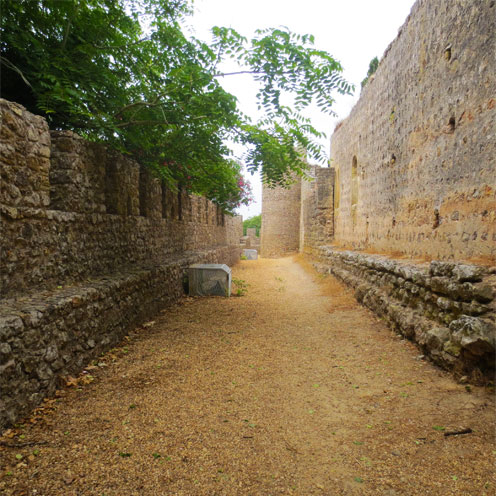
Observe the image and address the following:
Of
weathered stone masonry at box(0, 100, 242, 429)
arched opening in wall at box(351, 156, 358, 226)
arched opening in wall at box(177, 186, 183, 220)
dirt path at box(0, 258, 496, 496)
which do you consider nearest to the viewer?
dirt path at box(0, 258, 496, 496)

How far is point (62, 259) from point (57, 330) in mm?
1012

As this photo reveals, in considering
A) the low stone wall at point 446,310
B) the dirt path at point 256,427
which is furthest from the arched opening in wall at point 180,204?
A: the low stone wall at point 446,310

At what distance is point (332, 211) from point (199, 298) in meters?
7.66

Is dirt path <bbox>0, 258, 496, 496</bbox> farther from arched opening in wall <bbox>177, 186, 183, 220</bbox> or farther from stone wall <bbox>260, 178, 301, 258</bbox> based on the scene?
stone wall <bbox>260, 178, 301, 258</bbox>

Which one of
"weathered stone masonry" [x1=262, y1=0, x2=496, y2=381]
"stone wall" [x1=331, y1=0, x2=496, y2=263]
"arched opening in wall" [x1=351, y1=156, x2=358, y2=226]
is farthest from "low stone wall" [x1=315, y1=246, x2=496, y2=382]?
"arched opening in wall" [x1=351, y1=156, x2=358, y2=226]

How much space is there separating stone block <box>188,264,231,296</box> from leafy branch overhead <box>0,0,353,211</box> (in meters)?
2.30

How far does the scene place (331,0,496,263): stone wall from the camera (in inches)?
146

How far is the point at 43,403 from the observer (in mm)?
2490

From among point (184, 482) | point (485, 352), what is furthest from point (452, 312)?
point (184, 482)

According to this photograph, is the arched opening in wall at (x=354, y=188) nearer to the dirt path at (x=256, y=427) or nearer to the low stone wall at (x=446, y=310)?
the low stone wall at (x=446, y=310)

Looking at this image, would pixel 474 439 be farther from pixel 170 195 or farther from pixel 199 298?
pixel 170 195

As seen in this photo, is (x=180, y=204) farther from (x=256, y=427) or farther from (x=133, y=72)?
(x=256, y=427)

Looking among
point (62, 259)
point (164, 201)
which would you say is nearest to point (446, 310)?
point (62, 259)

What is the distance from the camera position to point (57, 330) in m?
2.79
